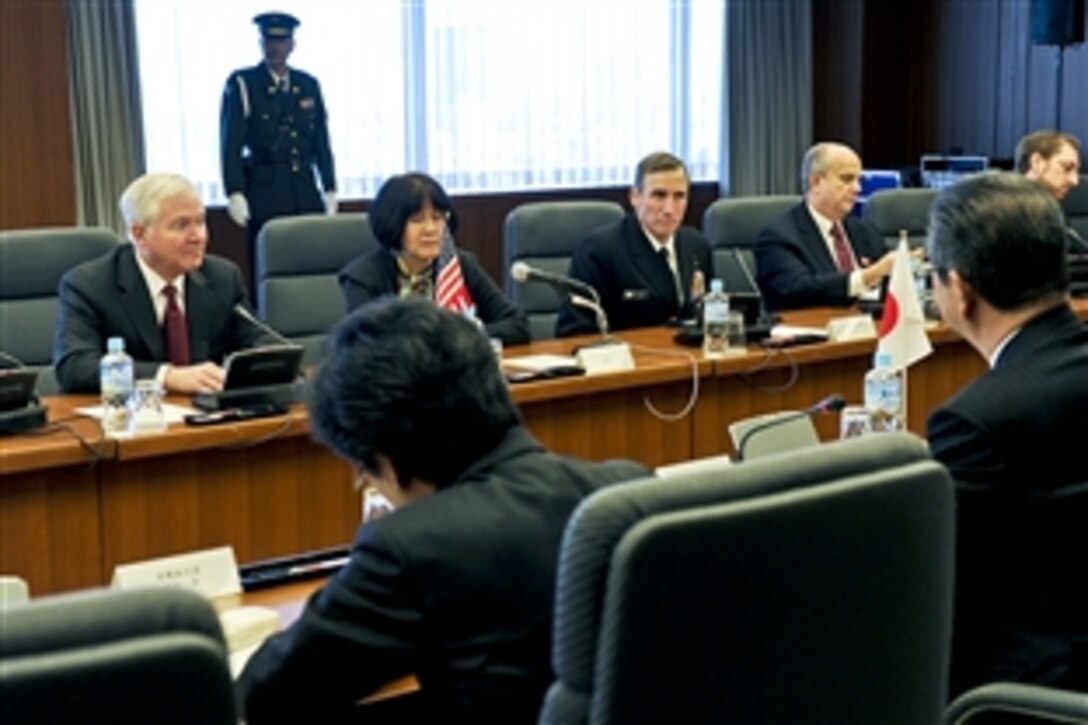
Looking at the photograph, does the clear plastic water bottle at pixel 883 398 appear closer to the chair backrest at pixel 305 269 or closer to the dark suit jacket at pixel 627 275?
the dark suit jacket at pixel 627 275

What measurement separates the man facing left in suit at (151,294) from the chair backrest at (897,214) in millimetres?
2776

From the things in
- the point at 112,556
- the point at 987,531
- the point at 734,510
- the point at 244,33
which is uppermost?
the point at 244,33

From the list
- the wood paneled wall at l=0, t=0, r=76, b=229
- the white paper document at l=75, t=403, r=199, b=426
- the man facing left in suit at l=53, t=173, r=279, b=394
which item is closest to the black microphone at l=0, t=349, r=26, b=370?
the man facing left in suit at l=53, t=173, r=279, b=394

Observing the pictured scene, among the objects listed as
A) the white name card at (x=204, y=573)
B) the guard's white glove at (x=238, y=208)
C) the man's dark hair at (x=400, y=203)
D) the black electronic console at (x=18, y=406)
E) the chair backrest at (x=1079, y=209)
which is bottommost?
the white name card at (x=204, y=573)

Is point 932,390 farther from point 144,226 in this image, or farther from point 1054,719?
point 1054,719

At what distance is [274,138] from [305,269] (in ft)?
6.94

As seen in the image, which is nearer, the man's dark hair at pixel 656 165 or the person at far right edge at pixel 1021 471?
the person at far right edge at pixel 1021 471

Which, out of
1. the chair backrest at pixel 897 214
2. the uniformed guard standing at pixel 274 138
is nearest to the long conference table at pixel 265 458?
the chair backrest at pixel 897 214

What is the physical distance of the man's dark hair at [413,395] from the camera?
161 cm

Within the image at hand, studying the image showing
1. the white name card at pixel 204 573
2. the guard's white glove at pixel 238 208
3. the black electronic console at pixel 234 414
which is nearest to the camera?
the white name card at pixel 204 573

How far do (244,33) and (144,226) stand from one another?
3221mm

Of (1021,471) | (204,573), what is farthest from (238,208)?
(1021,471)

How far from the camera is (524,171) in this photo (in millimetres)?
7762

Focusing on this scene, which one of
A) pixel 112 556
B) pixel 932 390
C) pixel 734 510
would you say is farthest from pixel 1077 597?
pixel 932 390
